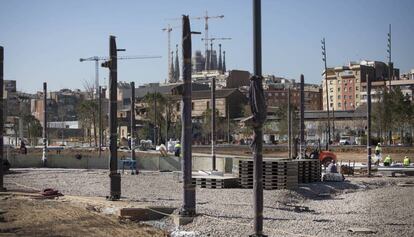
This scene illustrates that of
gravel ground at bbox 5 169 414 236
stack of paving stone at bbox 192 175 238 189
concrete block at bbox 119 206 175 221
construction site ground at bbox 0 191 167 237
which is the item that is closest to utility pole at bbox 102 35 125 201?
A: gravel ground at bbox 5 169 414 236

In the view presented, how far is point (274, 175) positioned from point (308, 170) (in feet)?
10.4

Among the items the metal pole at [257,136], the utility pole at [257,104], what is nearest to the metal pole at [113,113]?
the metal pole at [257,136]

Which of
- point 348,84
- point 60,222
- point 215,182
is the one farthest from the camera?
point 348,84

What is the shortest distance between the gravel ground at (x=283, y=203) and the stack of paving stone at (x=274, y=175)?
1.97ft

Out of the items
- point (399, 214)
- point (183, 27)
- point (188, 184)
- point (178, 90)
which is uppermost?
point (183, 27)

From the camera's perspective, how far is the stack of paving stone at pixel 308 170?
27672mm

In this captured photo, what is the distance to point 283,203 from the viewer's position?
69.1 feet

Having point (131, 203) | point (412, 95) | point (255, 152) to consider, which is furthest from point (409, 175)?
point (412, 95)

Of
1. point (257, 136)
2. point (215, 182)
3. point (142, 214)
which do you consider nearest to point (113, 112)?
point (142, 214)

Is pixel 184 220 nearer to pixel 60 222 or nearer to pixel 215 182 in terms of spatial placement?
pixel 60 222

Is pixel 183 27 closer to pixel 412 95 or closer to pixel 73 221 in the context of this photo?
pixel 73 221

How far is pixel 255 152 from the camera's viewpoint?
36.4 feet

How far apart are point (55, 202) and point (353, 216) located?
375 inches

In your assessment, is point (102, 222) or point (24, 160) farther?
point (24, 160)
